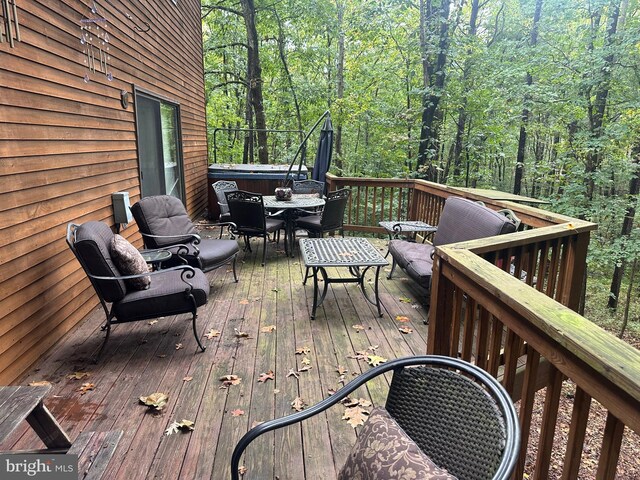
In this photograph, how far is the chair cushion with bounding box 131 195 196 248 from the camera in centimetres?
385

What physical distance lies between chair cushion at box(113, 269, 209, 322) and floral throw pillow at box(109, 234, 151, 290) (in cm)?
5

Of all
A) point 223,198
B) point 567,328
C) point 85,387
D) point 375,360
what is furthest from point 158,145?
point 567,328

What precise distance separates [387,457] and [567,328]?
59 cm

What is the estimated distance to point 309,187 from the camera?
654 centimetres

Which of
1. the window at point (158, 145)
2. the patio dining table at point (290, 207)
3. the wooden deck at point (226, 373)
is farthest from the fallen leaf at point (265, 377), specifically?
the window at point (158, 145)

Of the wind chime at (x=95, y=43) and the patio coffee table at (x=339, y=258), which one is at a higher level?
the wind chime at (x=95, y=43)

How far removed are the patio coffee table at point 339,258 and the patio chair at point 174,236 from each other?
822 mm

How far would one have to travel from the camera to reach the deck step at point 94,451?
1.61 metres

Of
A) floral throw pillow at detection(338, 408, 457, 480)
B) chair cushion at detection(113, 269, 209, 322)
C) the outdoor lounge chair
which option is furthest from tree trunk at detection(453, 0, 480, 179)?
floral throw pillow at detection(338, 408, 457, 480)

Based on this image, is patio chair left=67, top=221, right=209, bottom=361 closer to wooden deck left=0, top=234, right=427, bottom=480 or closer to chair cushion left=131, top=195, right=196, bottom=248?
wooden deck left=0, top=234, right=427, bottom=480

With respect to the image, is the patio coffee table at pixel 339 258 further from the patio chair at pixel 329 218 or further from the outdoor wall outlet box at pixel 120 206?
the outdoor wall outlet box at pixel 120 206

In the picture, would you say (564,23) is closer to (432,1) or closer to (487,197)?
(432,1)

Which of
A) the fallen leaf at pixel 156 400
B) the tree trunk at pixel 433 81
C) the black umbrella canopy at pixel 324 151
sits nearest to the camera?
the fallen leaf at pixel 156 400

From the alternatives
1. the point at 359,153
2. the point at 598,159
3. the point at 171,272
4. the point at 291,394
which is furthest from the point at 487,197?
the point at 359,153
